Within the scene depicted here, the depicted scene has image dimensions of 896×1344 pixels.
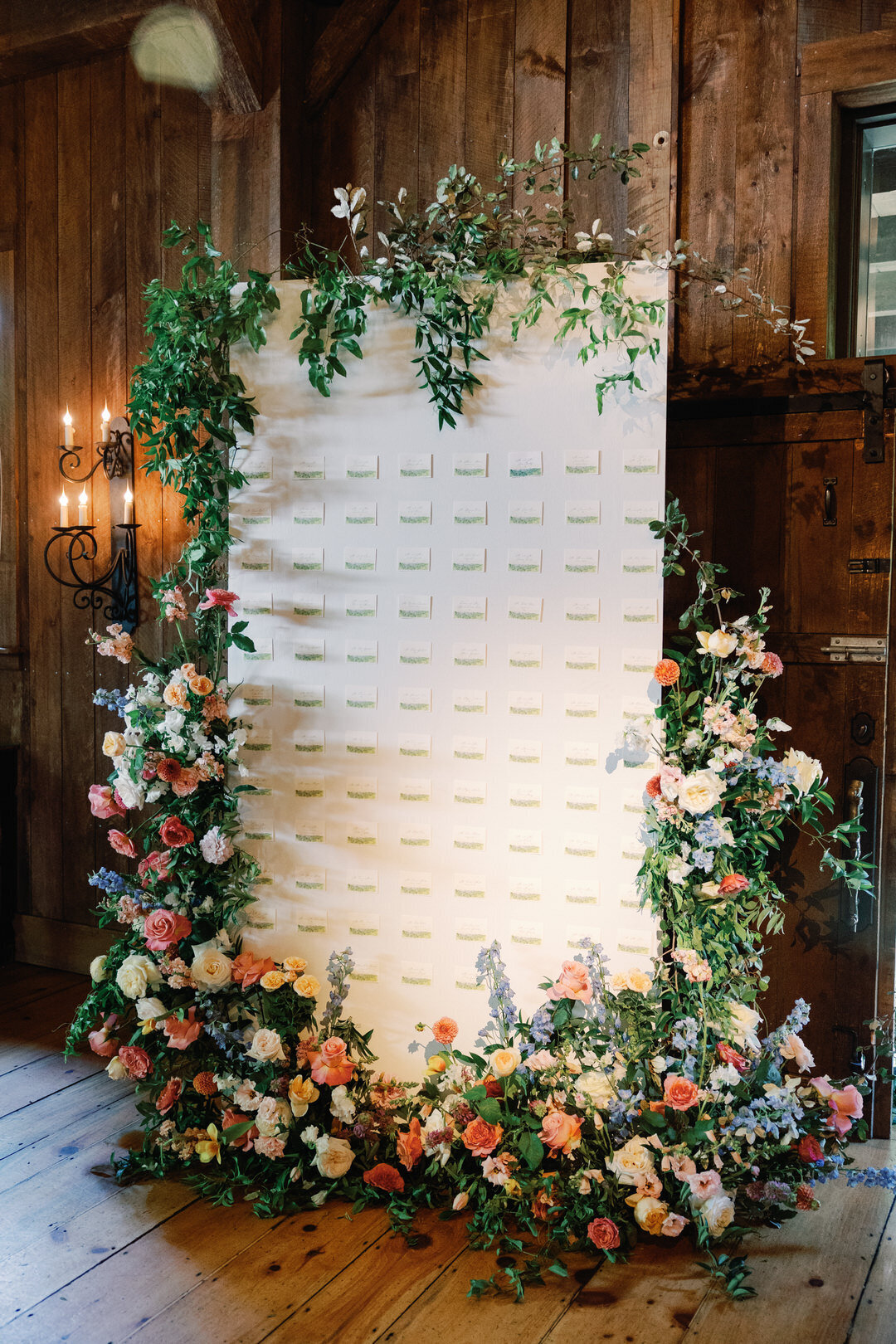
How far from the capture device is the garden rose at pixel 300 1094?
97.0 inches

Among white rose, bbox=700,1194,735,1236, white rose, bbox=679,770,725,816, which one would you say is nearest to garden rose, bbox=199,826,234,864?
white rose, bbox=679,770,725,816

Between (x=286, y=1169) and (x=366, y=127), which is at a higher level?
(x=366, y=127)

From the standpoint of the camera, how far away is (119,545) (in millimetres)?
3619

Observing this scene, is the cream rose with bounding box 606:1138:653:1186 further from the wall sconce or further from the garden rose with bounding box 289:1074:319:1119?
the wall sconce

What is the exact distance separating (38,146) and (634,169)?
239 cm

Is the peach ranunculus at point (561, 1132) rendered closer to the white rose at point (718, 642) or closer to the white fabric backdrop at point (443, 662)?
the white fabric backdrop at point (443, 662)

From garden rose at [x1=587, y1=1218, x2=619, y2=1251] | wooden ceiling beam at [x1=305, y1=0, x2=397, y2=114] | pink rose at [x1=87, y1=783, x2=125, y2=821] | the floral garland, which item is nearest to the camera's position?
garden rose at [x1=587, y1=1218, x2=619, y2=1251]

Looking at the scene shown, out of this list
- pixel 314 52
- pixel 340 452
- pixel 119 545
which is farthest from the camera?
pixel 119 545

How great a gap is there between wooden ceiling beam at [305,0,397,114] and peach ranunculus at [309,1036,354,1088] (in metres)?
2.74

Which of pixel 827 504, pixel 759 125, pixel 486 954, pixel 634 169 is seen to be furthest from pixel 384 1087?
pixel 759 125

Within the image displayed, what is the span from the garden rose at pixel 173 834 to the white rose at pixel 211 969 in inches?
11.0

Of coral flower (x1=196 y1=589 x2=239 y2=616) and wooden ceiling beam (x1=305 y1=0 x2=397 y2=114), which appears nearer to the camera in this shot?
coral flower (x1=196 y1=589 x2=239 y2=616)

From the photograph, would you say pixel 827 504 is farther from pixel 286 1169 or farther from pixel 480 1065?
pixel 286 1169

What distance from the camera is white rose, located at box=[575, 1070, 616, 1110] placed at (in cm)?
233
